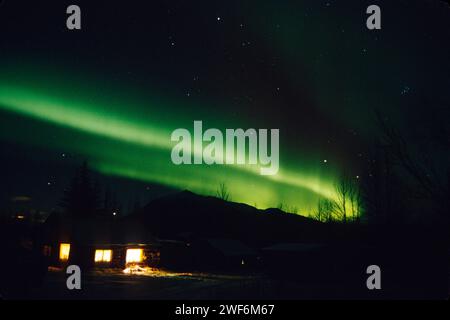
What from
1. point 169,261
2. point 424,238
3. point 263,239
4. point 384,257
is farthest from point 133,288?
point 263,239

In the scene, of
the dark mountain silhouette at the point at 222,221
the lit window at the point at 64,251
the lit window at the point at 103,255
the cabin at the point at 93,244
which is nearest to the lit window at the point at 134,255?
the cabin at the point at 93,244

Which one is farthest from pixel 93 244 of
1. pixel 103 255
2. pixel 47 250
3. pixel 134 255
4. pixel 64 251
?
pixel 134 255

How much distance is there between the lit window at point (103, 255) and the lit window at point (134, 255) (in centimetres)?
207

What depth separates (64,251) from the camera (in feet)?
115

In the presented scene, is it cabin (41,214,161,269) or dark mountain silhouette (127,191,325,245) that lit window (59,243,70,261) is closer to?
cabin (41,214,161,269)

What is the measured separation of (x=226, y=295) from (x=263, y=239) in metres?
42.6

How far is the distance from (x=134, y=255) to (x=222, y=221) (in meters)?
39.1

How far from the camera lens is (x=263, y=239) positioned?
62.9 metres

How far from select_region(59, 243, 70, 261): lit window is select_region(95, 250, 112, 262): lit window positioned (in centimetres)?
221

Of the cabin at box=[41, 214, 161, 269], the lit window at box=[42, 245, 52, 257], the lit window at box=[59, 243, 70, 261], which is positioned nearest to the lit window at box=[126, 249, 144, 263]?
the cabin at box=[41, 214, 161, 269]

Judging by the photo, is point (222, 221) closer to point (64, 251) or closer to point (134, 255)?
point (134, 255)

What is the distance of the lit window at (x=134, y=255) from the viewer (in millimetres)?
38000

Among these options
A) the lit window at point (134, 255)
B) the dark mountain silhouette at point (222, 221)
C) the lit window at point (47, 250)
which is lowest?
the lit window at point (134, 255)

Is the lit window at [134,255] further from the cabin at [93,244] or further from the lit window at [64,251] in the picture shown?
the lit window at [64,251]
